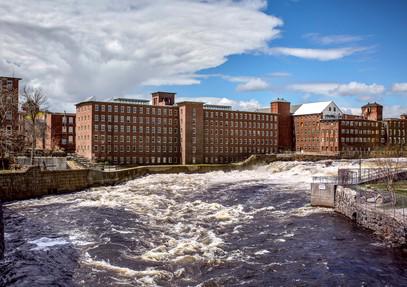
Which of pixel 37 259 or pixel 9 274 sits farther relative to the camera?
pixel 37 259

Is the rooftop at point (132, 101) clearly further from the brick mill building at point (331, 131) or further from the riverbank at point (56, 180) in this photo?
the brick mill building at point (331, 131)

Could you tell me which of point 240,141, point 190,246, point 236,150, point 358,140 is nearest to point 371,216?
point 190,246

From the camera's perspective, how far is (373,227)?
31.2 m

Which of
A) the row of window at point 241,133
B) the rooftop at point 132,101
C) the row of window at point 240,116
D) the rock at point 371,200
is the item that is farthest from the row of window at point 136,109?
the rock at point 371,200

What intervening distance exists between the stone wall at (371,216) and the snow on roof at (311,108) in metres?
92.4

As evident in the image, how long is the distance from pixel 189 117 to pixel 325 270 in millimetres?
77851

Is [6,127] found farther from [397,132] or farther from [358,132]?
[397,132]

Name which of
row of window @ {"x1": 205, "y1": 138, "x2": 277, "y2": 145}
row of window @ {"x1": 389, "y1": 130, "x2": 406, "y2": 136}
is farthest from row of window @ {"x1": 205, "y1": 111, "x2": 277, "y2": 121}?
row of window @ {"x1": 389, "y1": 130, "x2": 406, "y2": 136}

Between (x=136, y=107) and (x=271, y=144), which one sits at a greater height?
(x=136, y=107)

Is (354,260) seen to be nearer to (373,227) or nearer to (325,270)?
(325,270)

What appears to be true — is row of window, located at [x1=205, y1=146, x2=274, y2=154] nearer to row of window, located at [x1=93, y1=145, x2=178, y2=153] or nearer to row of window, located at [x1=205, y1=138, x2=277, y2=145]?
row of window, located at [x1=205, y1=138, x2=277, y2=145]

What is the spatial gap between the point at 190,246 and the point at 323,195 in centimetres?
1871

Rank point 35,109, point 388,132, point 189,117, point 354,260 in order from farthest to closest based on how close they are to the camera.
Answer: point 388,132 < point 189,117 < point 35,109 < point 354,260

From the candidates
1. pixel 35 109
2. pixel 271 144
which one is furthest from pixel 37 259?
pixel 271 144
